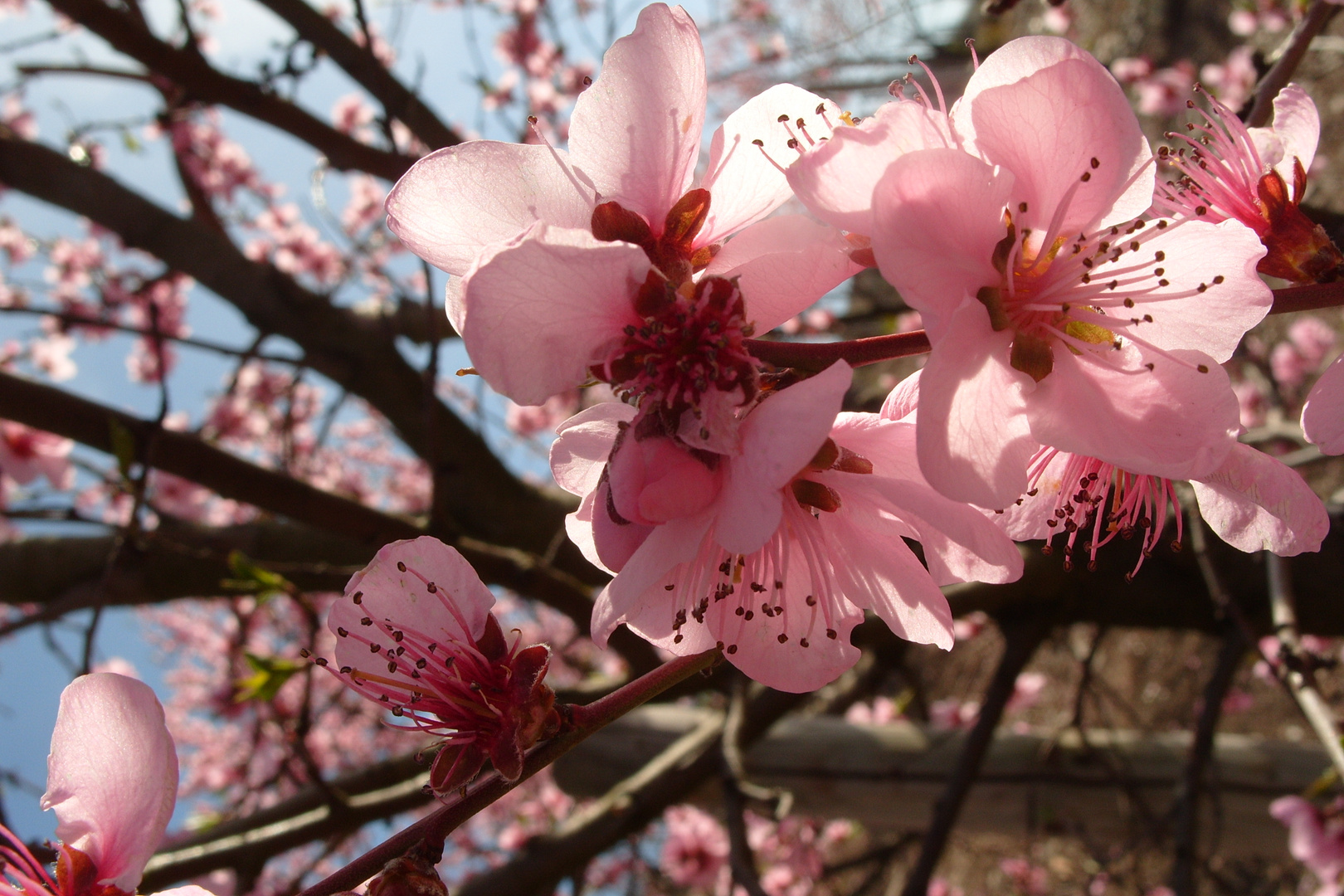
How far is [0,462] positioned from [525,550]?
2.21 metres

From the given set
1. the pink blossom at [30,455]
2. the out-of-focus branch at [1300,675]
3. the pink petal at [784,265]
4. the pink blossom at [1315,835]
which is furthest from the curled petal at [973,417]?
the pink blossom at [30,455]

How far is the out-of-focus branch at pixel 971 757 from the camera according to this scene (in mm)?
2150

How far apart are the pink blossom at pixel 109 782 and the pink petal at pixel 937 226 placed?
0.79 metres

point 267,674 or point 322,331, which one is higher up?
point 322,331

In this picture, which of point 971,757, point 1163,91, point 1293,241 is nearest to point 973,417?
point 1293,241

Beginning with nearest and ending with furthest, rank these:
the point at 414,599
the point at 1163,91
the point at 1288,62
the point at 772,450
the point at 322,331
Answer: the point at 772,450 → the point at 414,599 → the point at 1288,62 → the point at 322,331 → the point at 1163,91

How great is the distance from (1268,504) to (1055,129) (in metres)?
0.42

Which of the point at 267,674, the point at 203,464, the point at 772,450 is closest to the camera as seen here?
the point at 772,450

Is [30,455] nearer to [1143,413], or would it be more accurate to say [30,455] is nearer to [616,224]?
[616,224]

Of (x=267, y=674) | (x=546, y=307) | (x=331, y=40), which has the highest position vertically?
(x=331, y=40)

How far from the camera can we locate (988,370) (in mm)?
717

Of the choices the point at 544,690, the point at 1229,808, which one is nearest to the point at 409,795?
the point at 544,690

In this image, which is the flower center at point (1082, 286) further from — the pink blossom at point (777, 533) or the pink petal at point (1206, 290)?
the pink blossom at point (777, 533)

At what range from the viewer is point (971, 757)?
7.41 ft
